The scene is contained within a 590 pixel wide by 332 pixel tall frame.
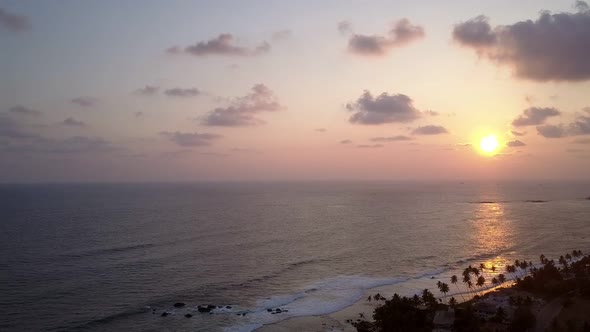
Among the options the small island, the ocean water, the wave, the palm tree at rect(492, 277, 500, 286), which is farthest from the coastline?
the wave

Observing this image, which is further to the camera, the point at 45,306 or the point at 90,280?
the point at 90,280

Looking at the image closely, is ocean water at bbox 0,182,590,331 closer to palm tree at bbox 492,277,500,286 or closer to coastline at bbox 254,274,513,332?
coastline at bbox 254,274,513,332

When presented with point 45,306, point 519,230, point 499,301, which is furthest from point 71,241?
point 519,230

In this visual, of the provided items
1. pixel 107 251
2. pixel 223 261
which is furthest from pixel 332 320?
pixel 107 251

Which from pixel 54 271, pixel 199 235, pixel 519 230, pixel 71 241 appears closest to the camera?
pixel 54 271

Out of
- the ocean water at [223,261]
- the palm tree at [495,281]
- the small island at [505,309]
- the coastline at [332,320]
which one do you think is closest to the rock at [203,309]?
the ocean water at [223,261]

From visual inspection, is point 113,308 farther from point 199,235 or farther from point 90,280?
point 199,235

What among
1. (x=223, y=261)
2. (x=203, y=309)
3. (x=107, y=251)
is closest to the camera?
(x=203, y=309)

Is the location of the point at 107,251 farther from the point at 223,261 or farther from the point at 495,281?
the point at 495,281
